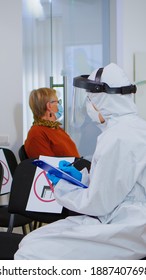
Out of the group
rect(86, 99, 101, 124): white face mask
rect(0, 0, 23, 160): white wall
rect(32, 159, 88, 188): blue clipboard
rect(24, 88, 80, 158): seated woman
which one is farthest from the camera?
rect(0, 0, 23, 160): white wall

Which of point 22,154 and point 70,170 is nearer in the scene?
point 70,170

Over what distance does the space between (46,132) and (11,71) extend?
70cm

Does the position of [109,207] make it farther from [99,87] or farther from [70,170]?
[99,87]

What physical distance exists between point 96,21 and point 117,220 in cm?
303

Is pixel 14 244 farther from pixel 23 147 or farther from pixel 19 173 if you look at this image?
pixel 23 147

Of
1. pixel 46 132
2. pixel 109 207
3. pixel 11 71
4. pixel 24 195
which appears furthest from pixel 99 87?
pixel 11 71

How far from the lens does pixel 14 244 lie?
7.28ft

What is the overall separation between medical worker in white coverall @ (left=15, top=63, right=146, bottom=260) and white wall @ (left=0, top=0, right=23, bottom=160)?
6.54ft

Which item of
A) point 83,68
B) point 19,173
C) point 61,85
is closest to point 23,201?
point 19,173

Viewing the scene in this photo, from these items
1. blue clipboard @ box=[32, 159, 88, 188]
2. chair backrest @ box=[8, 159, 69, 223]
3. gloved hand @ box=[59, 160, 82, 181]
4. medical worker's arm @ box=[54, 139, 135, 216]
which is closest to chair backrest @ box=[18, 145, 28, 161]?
chair backrest @ box=[8, 159, 69, 223]

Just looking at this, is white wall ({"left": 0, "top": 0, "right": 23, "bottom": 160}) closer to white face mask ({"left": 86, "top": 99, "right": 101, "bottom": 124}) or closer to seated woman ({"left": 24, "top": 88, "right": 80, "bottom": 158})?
seated woman ({"left": 24, "top": 88, "right": 80, "bottom": 158})

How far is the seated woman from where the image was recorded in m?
3.38

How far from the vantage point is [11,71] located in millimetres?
3719

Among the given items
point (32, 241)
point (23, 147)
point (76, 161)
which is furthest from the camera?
point (23, 147)
